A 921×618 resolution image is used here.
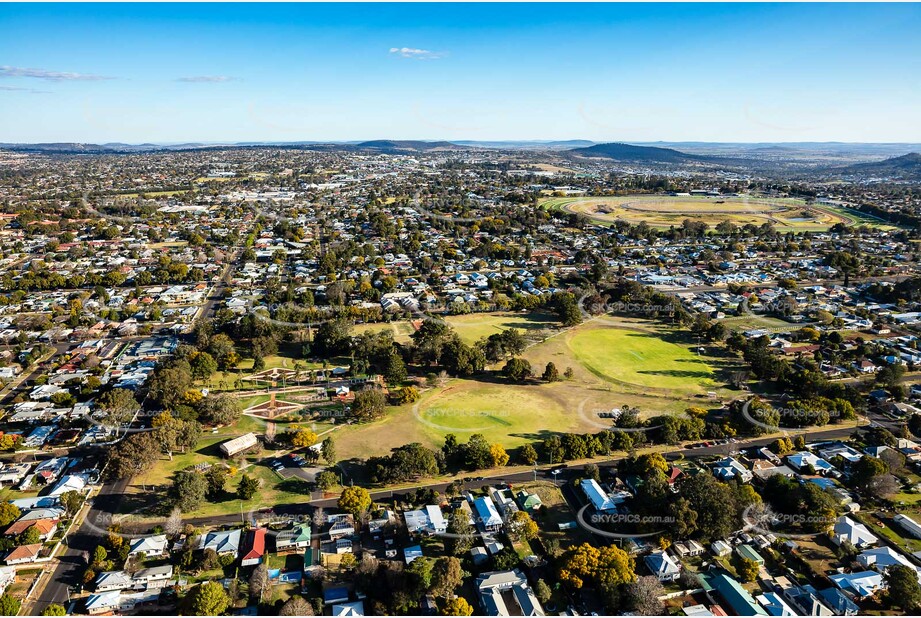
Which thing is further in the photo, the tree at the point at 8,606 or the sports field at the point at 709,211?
the sports field at the point at 709,211

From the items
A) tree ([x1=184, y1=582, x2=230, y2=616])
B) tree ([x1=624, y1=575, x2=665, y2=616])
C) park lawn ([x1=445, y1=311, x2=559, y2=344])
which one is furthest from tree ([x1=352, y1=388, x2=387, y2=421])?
tree ([x1=624, y1=575, x2=665, y2=616])

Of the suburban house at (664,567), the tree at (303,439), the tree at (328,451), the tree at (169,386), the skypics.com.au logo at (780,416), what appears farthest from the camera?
the tree at (169,386)

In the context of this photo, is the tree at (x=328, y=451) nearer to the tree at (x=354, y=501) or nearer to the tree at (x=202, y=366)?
the tree at (x=354, y=501)

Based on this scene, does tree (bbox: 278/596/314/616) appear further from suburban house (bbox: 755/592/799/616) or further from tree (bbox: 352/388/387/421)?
suburban house (bbox: 755/592/799/616)

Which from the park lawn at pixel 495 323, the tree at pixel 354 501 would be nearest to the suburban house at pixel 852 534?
the tree at pixel 354 501

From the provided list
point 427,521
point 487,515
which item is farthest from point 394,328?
point 487,515

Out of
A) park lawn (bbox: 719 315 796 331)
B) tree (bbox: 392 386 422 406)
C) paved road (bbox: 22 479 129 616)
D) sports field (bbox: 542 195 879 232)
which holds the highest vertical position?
sports field (bbox: 542 195 879 232)
